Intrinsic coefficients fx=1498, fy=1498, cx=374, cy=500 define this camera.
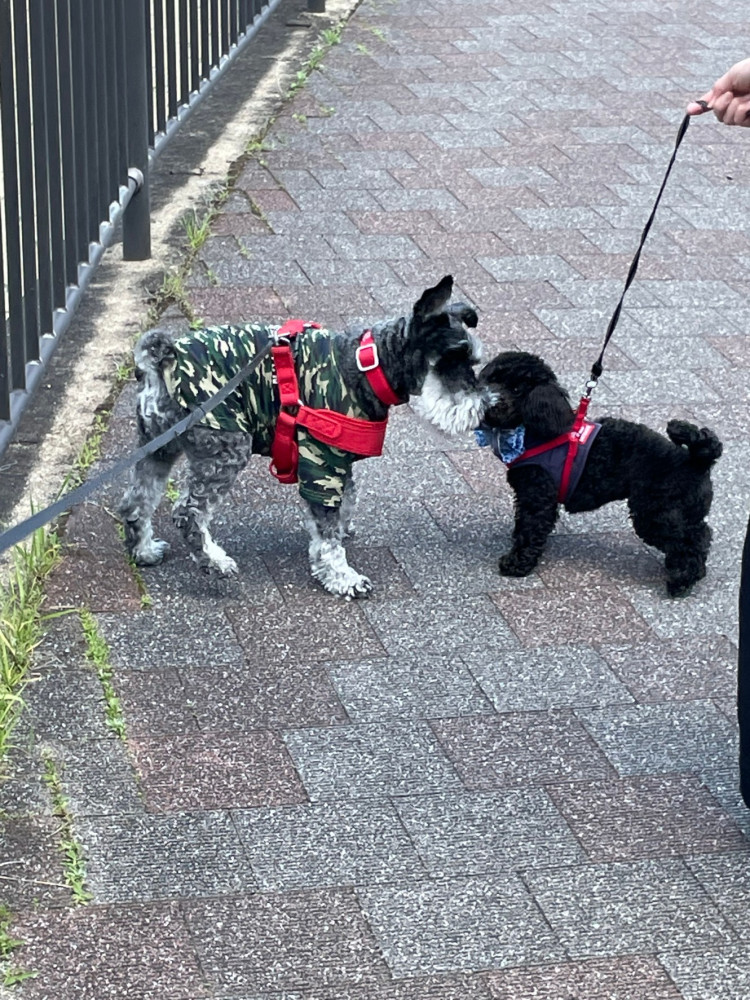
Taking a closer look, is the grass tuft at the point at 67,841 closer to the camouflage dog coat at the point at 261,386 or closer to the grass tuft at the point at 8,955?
the grass tuft at the point at 8,955

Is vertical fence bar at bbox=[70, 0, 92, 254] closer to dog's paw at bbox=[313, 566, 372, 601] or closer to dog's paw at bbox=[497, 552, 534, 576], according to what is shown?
dog's paw at bbox=[313, 566, 372, 601]

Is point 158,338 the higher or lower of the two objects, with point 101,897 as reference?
higher

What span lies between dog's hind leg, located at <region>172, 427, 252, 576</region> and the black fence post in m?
2.68

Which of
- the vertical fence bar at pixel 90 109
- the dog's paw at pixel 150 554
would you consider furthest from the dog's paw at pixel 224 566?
the vertical fence bar at pixel 90 109

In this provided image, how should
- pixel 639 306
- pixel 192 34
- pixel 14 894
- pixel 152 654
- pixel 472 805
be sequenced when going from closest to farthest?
1. pixel 14 894
2. pixel 472 805
3. pixel 152 654
4. pixel 639 306
5. pixel 192 34

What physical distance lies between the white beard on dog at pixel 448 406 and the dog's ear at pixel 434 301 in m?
0.18

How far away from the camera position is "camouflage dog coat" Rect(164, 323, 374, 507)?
14.2 feet

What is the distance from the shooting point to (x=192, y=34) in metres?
7.76

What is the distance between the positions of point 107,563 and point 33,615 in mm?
423

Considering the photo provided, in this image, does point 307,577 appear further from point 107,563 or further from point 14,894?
point 14,894

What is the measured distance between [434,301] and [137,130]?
118 inches

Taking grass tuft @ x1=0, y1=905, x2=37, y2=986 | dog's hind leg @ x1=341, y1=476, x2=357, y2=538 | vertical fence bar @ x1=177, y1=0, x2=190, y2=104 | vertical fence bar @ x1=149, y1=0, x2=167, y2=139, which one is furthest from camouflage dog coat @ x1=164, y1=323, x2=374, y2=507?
vertical fence bar @ x1=177, y1=0, x2=190, y2=104

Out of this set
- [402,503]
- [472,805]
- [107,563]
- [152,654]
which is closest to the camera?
[472,805]

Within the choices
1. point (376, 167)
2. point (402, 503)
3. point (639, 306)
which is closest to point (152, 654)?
point (402, 503)
